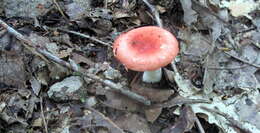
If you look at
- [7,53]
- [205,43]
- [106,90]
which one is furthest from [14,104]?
[205,43]

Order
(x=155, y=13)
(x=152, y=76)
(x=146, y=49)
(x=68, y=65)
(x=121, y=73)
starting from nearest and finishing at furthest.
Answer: (x=146, y=49) < (x=68, y=65) < (x=152, y=76) < (x=121, y=73) < (x=155, y=13)

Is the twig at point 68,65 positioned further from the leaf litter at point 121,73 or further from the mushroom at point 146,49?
the mushroom at point 146,49

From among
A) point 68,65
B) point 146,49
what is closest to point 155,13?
point 146,49

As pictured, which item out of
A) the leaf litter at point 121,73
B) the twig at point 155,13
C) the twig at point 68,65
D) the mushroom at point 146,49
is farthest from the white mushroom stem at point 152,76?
the twig at point 155,13

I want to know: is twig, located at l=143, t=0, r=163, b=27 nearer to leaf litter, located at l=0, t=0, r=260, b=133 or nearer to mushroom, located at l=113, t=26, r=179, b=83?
leaf litter, located at l=0, t=0, r=260, b=133

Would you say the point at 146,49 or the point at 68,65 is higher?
the point at 146,49

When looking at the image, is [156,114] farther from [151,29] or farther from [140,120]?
[151,29]

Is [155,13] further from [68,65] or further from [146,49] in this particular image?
[68,65]
